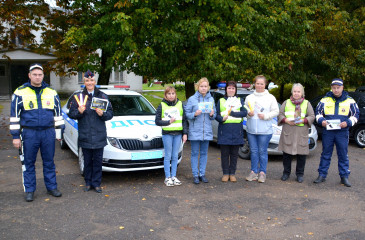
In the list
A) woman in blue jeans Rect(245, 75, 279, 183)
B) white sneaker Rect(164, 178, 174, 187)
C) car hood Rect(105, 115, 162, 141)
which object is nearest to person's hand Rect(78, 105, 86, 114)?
car hood Rect(105, 115, 162, 141)

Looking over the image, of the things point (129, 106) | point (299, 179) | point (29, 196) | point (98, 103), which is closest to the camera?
point (29, 196)

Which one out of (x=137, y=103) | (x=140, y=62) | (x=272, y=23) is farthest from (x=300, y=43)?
(x=137, y=103)

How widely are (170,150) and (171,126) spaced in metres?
0.42

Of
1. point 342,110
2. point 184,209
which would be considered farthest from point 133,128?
point 342,110

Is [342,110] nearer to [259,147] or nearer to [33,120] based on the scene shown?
[259,147]

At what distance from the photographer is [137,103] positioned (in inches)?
311

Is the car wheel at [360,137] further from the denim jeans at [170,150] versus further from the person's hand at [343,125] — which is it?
the denim jeans at [170,150]

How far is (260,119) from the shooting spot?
6445 mm

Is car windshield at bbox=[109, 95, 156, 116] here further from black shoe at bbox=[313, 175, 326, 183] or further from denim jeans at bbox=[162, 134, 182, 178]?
black shoe at bbox=[313, 175, 326, 183]

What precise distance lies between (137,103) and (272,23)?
471cm

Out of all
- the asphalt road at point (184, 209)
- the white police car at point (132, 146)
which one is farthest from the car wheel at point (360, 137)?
the white police car at point (132, 146)

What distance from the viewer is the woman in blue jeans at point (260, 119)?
644cm

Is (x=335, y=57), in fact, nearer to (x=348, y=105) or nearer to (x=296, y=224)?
(x=348, y=105)

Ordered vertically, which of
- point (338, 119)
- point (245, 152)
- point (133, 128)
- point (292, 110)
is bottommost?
point (245, 152)
